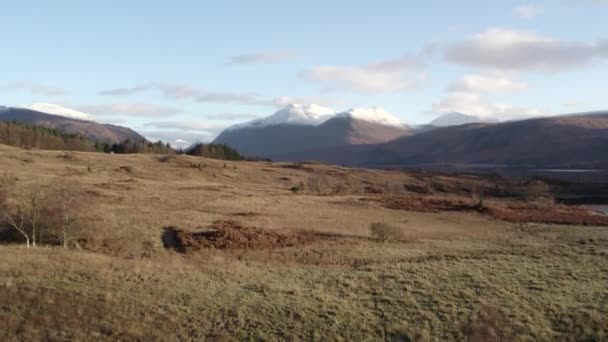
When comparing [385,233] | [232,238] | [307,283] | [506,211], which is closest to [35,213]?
[232,238]

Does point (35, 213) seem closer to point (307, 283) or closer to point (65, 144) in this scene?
point (307, 283)

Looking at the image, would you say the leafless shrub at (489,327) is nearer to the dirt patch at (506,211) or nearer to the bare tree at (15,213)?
the bare tree at (15,213)


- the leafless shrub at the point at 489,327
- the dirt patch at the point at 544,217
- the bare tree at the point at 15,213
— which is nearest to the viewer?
the leafless shrub at the point at 489,327

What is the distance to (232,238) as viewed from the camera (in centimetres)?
3953

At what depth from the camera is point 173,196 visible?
6122 cm

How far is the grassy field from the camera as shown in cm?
2288

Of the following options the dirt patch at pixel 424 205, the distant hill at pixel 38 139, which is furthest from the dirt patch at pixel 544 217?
the distant hill at pixel 38 139

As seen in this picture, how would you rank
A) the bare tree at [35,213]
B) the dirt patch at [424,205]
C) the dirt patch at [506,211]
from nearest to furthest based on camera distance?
1. the bare tree at [35,213]
2. the dirt patch at [506,211]
3. the dirt patch at [424,205]

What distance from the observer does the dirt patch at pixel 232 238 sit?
124ft

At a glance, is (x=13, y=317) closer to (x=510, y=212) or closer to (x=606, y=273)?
(x=606, y=273)

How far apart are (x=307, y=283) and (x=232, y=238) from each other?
11.6m

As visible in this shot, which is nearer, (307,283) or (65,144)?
(307,283)

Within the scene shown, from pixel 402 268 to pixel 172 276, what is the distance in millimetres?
13524

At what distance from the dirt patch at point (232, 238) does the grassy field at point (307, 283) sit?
108cm
